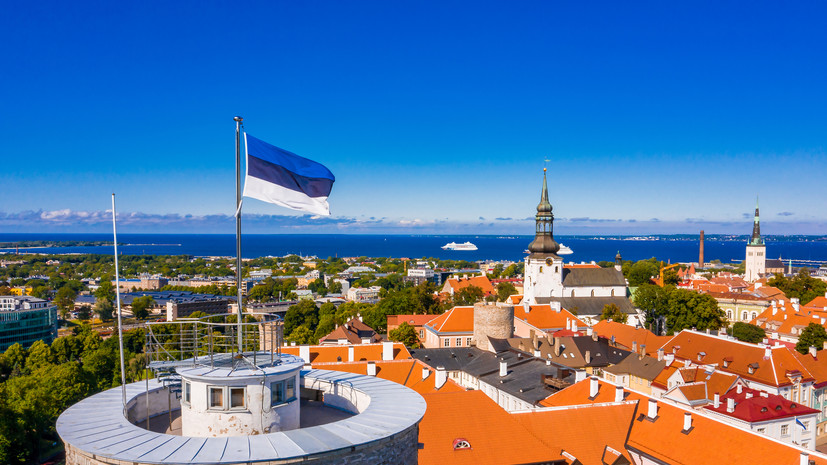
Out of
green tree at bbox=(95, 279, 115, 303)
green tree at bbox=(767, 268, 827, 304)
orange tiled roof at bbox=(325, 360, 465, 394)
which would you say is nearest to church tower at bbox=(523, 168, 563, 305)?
green tree at bbox=(767, 268, 827, 304)

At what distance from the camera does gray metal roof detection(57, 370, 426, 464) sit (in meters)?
7.88

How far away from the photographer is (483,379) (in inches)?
1312

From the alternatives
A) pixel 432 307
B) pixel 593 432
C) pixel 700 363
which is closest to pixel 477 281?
pixel 432 307

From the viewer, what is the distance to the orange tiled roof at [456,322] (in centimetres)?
4969

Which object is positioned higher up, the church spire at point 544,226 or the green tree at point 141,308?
the church spire at point 544,226

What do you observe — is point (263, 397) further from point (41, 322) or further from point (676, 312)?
point (41, 322)

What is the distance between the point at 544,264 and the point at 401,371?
140ft

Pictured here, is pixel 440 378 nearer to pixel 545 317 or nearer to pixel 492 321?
pixel 492 321

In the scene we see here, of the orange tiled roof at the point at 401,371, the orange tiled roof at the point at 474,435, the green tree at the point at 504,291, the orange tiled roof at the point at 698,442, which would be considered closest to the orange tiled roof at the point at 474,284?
the green tree at the point at 504,291

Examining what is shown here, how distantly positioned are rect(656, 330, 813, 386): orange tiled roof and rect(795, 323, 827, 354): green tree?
10.1 metres

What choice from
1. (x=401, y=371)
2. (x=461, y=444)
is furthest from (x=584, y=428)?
(x=401, y=371)

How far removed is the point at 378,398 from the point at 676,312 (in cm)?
5123

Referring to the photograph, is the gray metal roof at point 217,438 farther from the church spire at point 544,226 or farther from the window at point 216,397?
the church spire at point 544,226

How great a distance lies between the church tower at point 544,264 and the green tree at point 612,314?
271 inches
